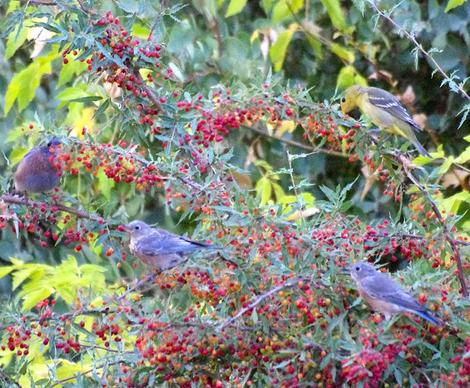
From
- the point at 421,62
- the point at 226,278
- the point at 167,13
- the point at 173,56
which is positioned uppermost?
the point at 167,13

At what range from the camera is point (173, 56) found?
6309 millimetres

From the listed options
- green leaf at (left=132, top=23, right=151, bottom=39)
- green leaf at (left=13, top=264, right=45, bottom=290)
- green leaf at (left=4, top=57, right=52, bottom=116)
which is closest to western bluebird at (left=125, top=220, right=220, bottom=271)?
green leaf at (left=13, top=264, right=45, bottom=290)

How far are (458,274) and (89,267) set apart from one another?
2070 mm

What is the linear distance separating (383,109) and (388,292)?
2.23 meters

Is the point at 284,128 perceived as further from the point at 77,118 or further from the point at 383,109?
the point at 77,118

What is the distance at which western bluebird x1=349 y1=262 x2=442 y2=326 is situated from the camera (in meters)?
3.13

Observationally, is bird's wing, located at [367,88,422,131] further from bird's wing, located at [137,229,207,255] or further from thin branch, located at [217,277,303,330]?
Result: thin branch, located at [217,277,303,330]

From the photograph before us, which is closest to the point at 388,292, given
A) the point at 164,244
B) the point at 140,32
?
the point at 164,244

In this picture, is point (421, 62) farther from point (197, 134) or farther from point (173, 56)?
point (197, 134)

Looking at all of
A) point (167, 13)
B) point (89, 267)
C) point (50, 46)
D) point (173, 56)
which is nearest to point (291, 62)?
point (173, 56)

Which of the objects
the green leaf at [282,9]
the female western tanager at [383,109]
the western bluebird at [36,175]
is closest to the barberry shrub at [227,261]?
the western bluebird at [36,175]

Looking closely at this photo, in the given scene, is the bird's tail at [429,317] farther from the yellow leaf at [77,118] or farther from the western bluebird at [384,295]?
the yellow leaf at [77,118]

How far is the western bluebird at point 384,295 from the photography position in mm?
3127

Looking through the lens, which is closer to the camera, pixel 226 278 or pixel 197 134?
pixel 226 278
